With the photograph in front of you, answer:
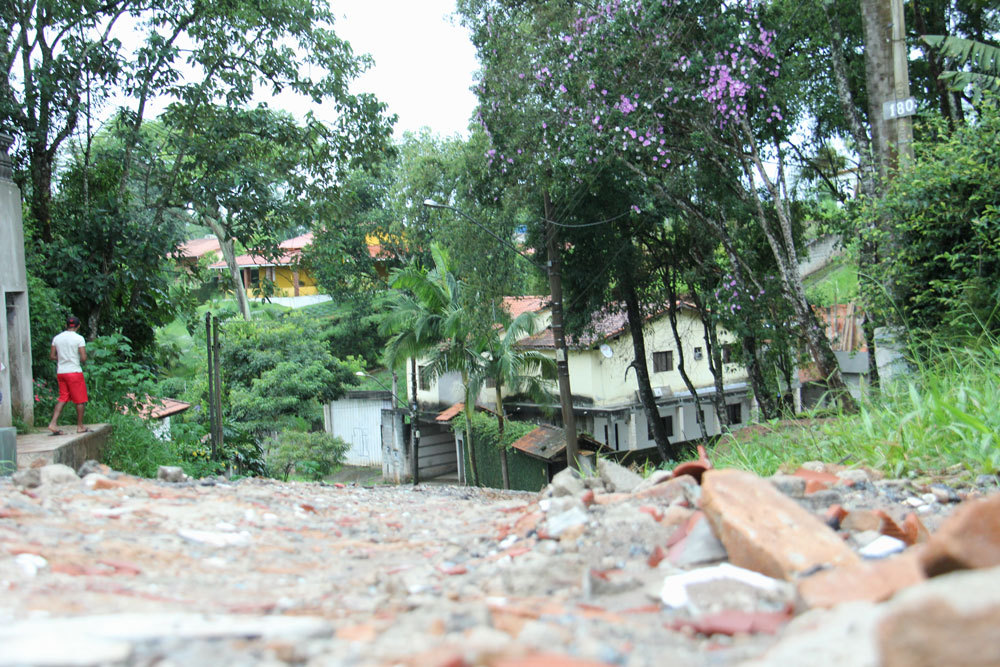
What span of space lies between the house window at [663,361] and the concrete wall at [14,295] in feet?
59.1

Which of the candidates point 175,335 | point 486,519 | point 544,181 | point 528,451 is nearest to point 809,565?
point 486,519

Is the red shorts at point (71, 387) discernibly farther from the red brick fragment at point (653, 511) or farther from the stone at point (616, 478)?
the red brick fragment at point (653, 511)

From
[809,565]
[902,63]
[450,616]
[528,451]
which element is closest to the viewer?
[450,616]

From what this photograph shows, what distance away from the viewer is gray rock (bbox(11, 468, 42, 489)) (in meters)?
5.31

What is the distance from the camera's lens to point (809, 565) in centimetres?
292

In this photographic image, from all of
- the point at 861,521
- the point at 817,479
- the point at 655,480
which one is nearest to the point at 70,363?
the point at 655,480

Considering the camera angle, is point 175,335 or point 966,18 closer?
point 966,18

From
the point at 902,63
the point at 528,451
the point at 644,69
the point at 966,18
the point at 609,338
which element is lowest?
the point at 528,451

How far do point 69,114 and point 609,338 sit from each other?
1368 centimetres

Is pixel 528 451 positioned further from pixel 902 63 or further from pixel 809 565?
pixel 809 565

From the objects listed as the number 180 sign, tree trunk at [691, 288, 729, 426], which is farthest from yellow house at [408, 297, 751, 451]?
the number 180 sign

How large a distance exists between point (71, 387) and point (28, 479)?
447cm

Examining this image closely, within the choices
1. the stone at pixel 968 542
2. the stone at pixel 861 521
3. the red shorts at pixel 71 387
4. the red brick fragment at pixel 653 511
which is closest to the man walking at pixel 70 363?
the red shorts at pixel 71 387

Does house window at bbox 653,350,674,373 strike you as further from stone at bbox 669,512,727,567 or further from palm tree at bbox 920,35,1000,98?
stone at bbox 669,512,727,567
